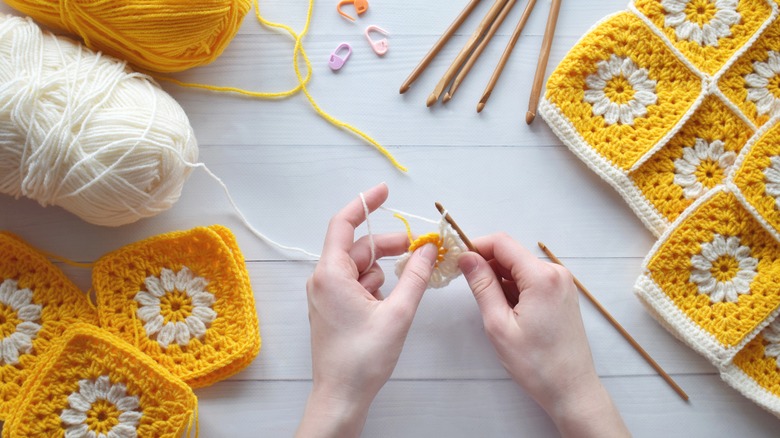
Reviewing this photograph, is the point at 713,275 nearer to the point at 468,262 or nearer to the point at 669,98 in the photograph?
the point at 669,98

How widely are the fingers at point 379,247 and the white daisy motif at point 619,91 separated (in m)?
0.40

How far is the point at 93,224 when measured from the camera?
3.51 feet

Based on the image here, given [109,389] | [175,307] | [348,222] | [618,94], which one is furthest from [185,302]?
[618,94]

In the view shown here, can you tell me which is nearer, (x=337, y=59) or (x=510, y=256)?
(x=510, y=256)

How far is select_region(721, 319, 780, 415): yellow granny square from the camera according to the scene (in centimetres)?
106

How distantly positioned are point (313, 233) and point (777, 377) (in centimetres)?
78

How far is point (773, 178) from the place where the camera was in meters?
1.05

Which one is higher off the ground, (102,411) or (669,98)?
(669,98)

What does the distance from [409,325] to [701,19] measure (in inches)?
27.8

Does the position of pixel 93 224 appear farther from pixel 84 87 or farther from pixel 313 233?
pixel 313 233

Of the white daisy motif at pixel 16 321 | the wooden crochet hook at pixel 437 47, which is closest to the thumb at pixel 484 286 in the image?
the wooden crochet hook at pixel 437 47

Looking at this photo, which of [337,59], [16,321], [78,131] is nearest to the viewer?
[78,131]

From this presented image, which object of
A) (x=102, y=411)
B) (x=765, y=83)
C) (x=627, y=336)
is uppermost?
(x=765, y=83)

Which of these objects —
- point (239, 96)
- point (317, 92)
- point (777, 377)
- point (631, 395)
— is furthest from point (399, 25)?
point (777, 377)
